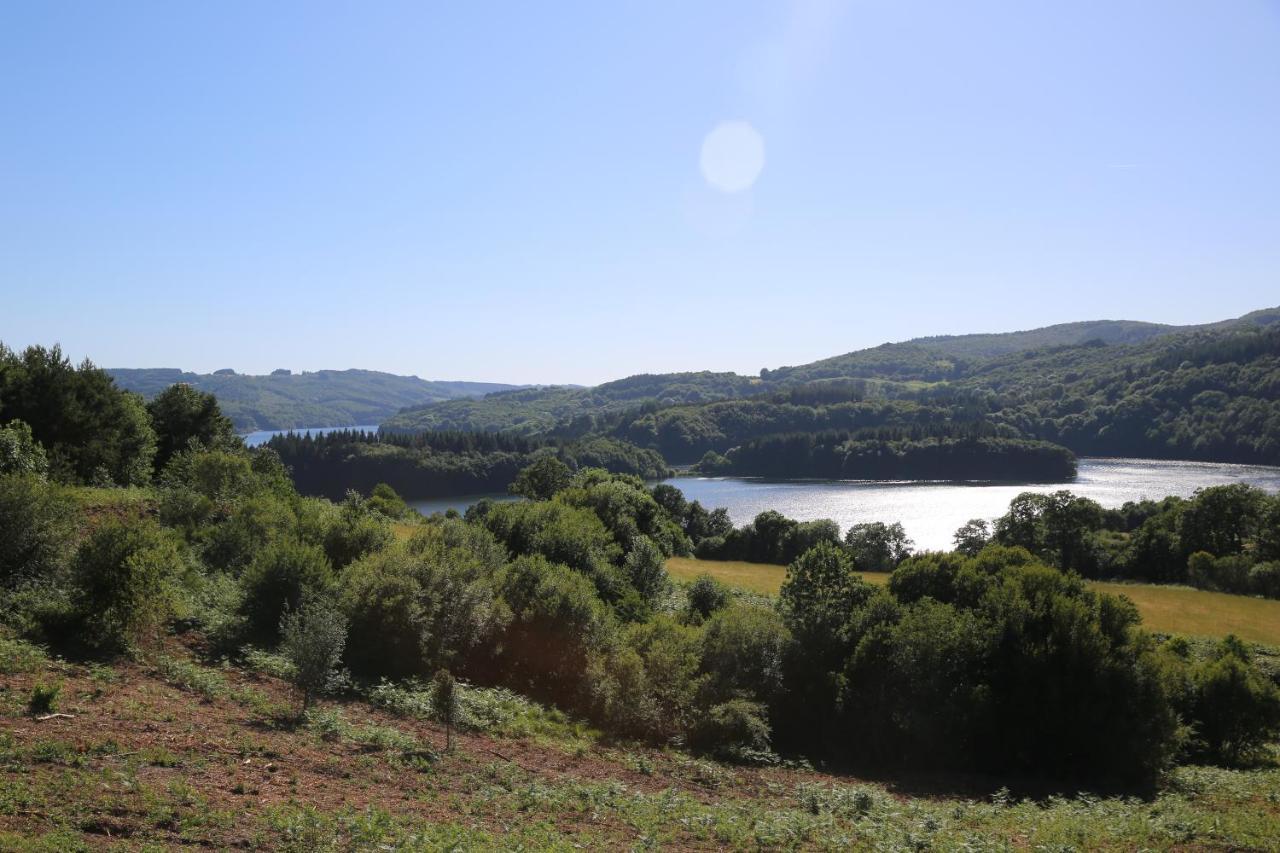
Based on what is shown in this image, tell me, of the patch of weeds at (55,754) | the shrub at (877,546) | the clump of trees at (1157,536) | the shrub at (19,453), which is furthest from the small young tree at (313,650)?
the clump of trees at (1157,536)

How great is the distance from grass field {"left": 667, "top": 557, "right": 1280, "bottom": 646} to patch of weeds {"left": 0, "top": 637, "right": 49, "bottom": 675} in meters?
38.4

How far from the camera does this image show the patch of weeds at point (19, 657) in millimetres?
14566

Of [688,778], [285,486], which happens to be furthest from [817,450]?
[688,778]

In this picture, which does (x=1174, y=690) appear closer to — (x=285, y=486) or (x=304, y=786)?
(x=304, y=786)

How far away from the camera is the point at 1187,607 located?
52500 mm

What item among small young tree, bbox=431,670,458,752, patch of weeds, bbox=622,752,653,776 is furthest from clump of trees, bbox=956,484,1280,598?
small young tree, bbox=431,670,458,752

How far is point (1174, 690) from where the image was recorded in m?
26.8

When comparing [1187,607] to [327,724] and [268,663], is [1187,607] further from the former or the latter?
[268,663]

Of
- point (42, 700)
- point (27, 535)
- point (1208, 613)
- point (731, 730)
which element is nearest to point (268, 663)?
point (27, 535)

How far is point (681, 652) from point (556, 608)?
4.98m

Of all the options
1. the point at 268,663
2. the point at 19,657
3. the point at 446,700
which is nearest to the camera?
the point at 19,657

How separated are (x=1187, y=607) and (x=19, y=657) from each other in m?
64.0

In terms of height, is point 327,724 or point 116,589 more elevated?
point 116,589

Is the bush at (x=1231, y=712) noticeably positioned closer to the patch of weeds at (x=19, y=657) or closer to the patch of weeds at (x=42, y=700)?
the patch of weeds at (x=42, y=700)
